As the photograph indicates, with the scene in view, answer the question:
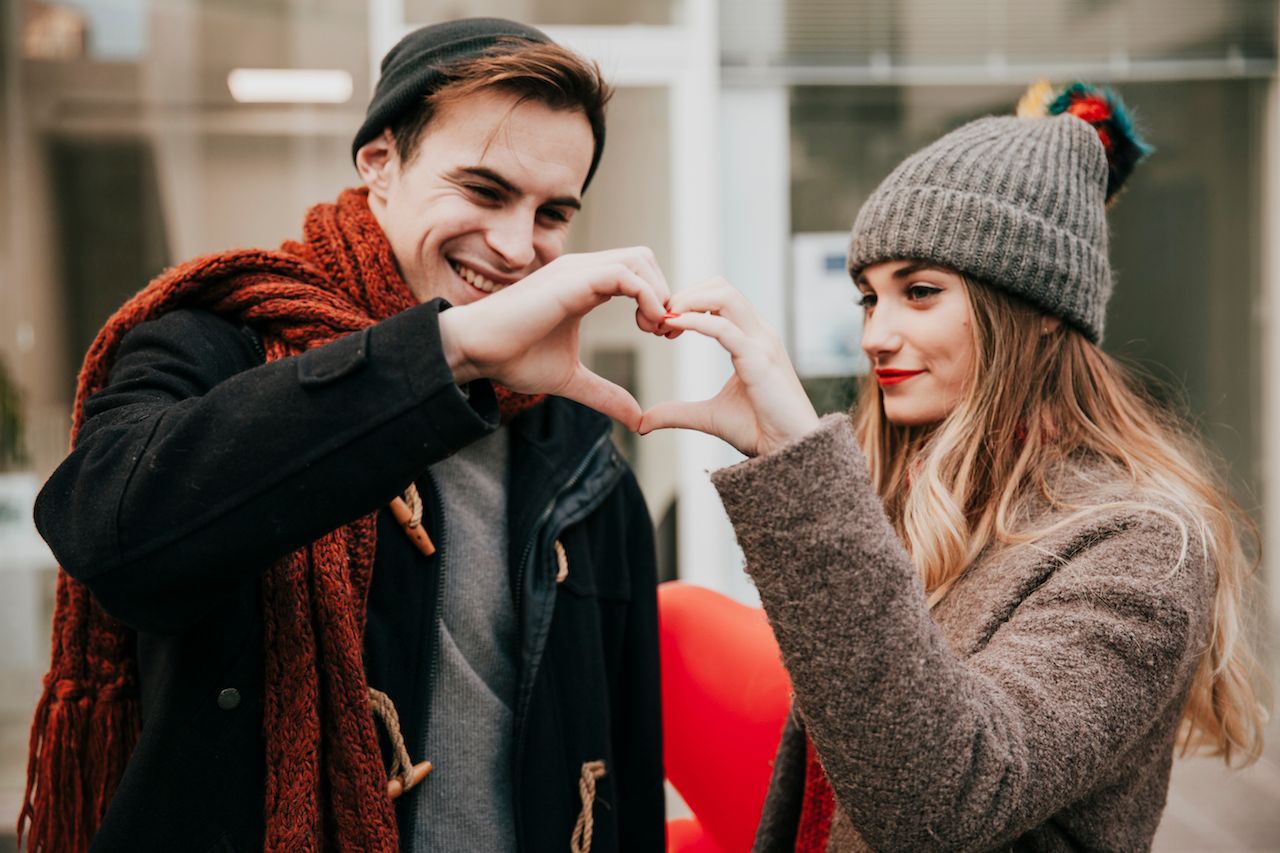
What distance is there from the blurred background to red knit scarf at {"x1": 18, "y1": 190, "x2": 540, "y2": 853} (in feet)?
10.8

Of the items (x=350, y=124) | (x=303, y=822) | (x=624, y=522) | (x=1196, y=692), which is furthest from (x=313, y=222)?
(x=350, y=124)

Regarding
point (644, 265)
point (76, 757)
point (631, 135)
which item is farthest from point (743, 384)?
point (631, 135)

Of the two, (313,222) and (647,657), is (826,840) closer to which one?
(647,657)

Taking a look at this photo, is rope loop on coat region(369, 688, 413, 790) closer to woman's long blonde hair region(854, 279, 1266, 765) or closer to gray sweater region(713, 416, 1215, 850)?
gray sweater region(713, 416, 1215, 850)

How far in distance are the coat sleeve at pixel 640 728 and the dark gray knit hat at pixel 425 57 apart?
2.78 feet

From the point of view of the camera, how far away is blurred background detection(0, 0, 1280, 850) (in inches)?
188

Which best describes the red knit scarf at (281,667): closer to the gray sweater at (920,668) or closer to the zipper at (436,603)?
the zipper at (436,603)

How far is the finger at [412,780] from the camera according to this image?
4.66 ft

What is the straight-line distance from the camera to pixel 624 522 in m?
1.92

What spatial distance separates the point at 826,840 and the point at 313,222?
1278 mm

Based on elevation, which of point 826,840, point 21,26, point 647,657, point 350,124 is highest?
point 21,26

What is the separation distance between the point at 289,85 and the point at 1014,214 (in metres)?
4.12

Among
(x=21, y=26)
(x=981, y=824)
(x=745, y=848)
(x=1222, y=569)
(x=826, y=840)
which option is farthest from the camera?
(x=21, y=26)

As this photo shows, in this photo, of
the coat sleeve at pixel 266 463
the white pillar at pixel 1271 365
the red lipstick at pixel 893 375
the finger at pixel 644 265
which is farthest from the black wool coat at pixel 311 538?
the white pillar at pixel 1271 365
